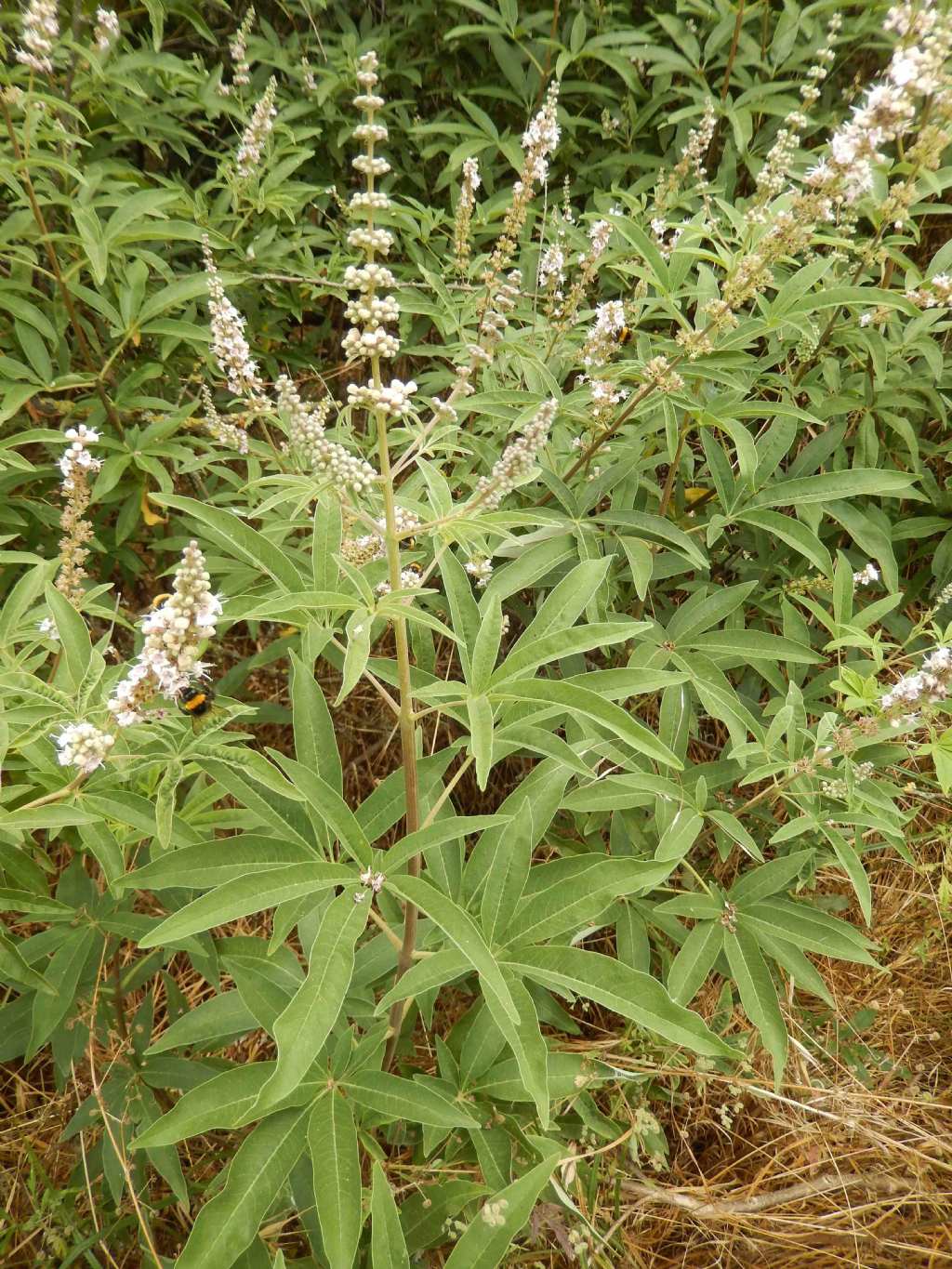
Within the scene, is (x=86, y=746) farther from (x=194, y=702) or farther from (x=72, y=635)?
(x=72, y=635)

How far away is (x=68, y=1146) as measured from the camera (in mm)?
2812

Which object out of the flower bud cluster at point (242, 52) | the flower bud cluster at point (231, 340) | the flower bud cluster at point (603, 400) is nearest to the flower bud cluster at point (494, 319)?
the flower bud cluster at point (603, 400)

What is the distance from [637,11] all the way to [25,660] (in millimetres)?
4902

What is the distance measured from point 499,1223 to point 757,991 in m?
0.93

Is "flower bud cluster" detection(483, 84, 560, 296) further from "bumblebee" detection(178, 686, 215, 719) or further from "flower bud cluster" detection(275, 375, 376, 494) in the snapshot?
"bumblebee" detection(178, 686, 215, 719)

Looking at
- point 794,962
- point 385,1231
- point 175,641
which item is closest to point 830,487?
point 794,962

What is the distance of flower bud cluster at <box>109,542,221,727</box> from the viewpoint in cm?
146

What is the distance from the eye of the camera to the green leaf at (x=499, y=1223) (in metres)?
1.71

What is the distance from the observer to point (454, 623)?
74.4 inches

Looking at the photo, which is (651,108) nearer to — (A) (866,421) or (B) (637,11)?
(B) (637,11)

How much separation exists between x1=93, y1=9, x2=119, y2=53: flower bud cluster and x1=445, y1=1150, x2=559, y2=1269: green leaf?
13.3 ft

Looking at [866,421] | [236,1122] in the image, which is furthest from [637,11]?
[236,1122]

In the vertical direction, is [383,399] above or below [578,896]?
above

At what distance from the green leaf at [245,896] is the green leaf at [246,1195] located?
506mm
